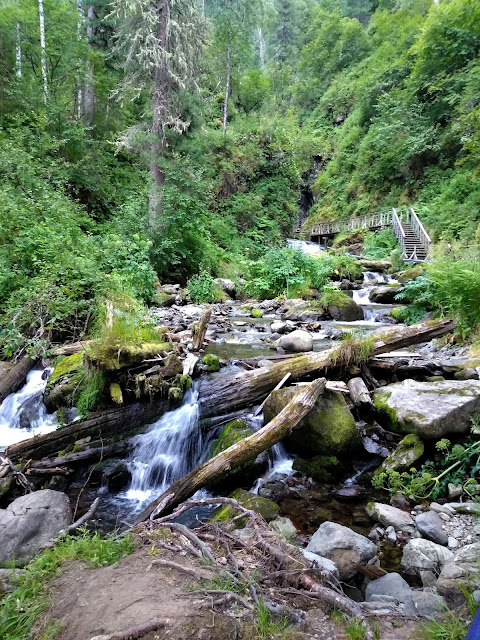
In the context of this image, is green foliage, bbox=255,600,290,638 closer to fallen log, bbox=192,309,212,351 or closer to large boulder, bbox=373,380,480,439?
large boulder, bbox=373,380,480,439

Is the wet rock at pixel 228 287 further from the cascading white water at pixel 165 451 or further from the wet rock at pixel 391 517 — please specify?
the wet rock at pixel 391 517

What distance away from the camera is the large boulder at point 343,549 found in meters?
2.57

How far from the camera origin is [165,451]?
185 inches

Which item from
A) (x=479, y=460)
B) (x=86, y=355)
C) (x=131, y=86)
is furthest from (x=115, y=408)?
(x=131, y=86)

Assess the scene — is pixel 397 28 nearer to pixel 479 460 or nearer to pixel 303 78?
pixel 303 78

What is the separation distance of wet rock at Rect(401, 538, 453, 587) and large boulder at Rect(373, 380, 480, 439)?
138 centimetres

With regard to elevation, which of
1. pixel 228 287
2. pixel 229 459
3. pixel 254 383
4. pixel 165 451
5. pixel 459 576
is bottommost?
pixel 165 451

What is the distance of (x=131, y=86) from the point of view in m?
13.0

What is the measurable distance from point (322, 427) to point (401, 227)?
61.3 ft

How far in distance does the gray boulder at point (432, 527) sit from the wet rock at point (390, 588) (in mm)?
549

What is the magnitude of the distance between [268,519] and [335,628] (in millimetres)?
1645

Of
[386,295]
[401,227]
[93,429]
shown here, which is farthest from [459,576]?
[401,227]

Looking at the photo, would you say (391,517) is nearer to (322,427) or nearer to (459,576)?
(459,576)

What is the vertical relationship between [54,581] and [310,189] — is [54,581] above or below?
below
